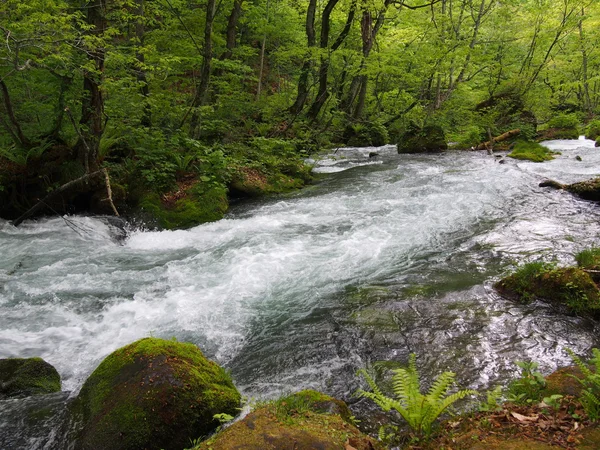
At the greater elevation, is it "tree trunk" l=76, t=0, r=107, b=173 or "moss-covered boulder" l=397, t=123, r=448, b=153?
"tree trunk" l=76, t=0, r=107, b=173

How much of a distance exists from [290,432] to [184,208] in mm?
8021

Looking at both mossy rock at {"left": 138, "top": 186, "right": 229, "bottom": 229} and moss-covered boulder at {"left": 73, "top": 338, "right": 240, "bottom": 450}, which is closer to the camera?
moss-covered boulder at {"left": 73, "top": 338, "right": 240, "bottom": 450}

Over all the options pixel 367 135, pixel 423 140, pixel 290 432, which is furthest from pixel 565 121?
pixel 290 432

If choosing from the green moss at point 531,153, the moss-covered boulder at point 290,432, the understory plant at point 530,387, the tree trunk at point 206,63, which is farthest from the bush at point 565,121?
the moss-covered boulder at point 290,432

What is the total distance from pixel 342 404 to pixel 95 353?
3.06 metres

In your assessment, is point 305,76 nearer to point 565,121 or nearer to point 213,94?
point 213,94

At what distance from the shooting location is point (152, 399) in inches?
128

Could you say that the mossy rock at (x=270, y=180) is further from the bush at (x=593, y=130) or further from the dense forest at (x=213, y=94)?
the bush at (x=593, y=130)

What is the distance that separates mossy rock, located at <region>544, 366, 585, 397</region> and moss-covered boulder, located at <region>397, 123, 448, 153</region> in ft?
54.3

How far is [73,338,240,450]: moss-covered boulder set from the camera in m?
3.13

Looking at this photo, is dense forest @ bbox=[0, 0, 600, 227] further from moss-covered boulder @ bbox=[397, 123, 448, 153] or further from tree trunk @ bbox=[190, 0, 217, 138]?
moss-covered boulder @ bbox=[397, 123, 448, 153]

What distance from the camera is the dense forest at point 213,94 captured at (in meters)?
9.09

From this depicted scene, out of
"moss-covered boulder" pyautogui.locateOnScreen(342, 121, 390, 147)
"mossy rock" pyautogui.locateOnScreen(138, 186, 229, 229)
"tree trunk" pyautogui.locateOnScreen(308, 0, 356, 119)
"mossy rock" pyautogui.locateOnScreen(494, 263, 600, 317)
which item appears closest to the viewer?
"mossy rock" pyautogui.locateOnScreen(494, 263, 600, 317)

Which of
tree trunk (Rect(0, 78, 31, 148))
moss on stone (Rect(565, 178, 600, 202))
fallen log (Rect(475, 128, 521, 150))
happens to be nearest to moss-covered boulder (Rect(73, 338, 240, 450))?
tree trunk (Rect(0, 78, 31, 148))
